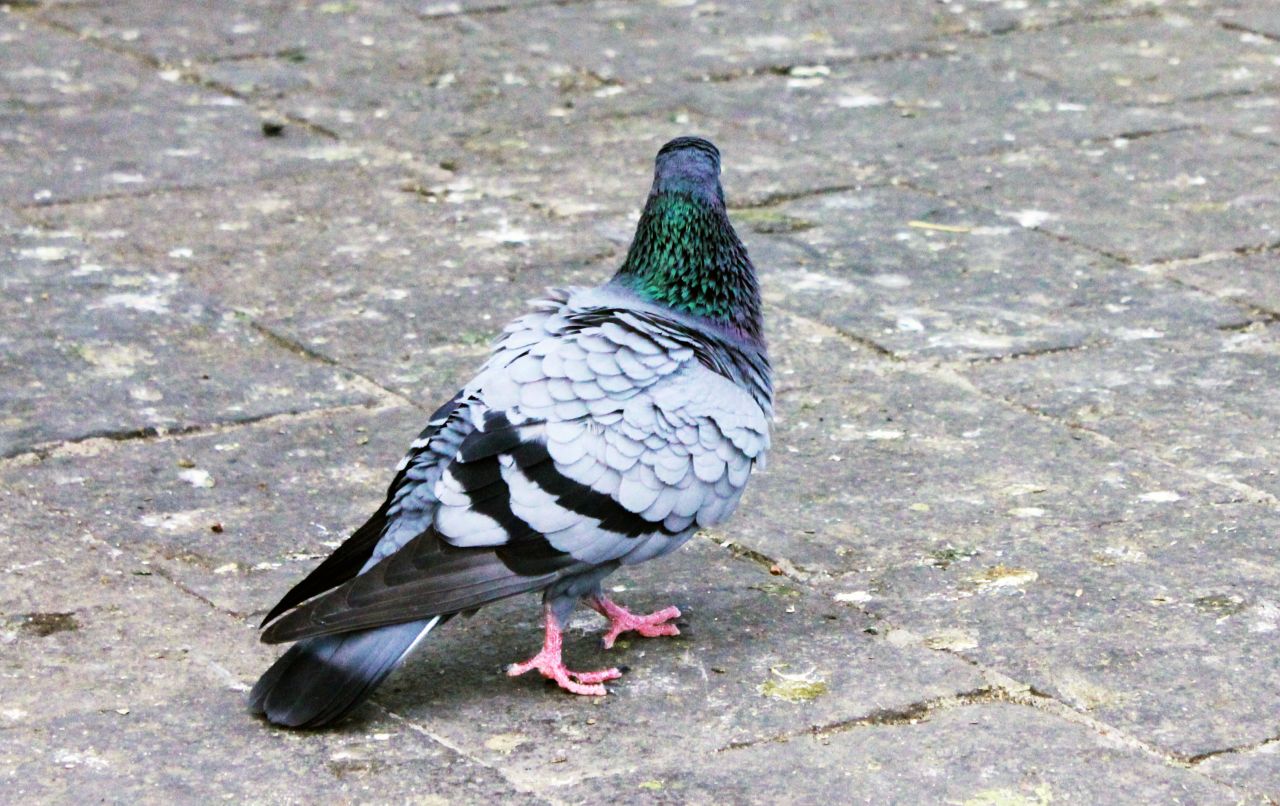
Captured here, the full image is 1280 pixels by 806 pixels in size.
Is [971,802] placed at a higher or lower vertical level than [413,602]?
lower

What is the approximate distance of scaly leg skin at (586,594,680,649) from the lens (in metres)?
3.93

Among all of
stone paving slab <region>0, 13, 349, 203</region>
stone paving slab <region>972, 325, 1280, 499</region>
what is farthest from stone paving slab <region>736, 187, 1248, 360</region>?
stone paving slab <region>0, 13, 349, 203</region>

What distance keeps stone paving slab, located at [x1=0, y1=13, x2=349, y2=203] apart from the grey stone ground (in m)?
0.03

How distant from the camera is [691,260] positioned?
3.93m

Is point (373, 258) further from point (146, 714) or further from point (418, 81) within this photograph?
point (146, 714)

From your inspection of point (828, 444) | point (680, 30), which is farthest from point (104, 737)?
point (680, 30)

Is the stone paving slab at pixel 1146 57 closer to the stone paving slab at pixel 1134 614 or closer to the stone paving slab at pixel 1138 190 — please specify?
the stone paving slab at pixel 1138 190

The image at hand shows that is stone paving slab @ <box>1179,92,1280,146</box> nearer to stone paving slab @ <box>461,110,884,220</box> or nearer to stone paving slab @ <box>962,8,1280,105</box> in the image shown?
stone paving slab @ <box>962,8,1280,105</box>

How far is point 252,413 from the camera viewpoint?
5031mm

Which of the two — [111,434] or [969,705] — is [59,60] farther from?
[969,705]

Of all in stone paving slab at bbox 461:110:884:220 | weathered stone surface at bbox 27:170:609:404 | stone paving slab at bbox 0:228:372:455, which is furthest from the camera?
stone paving slab at bbox 461:110:884:220

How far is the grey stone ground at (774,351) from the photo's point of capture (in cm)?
353

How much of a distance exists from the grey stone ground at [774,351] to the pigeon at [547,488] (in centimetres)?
17

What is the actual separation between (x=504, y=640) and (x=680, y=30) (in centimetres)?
542
